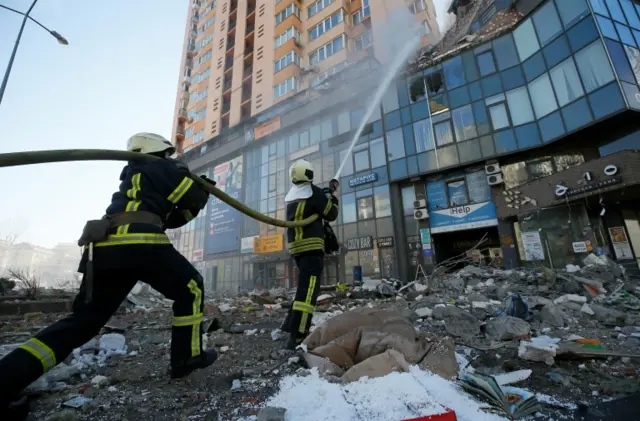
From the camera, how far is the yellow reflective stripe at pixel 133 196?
1923 mm

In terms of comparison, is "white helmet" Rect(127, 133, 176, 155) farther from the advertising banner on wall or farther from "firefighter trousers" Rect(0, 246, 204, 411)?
the advertising banner on wall

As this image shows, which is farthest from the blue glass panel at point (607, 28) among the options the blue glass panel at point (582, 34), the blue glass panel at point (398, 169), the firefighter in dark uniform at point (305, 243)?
the firefighter in dark uniform at point (305, 243)

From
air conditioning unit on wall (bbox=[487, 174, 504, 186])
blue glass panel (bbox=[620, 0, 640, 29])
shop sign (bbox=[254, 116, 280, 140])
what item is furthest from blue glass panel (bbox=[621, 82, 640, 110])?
shop sign (bbox=[254, 116, 280, 140])

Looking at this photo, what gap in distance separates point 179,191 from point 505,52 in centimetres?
1716

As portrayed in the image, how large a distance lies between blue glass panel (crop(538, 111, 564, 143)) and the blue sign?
7.83m

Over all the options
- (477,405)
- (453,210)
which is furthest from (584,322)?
(453,210)

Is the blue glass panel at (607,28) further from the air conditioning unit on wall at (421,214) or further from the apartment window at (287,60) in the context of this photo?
the apartment window at (287,60)

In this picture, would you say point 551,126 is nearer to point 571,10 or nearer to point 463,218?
point 571,10

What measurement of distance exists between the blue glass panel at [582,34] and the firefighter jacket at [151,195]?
50.5ft

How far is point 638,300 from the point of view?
4.42 meters

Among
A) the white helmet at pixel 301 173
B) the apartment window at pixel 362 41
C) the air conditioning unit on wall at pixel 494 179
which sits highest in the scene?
the apartment window at pixel 362 41

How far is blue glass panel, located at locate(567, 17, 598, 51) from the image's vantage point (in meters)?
11.1

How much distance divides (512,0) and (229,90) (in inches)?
945

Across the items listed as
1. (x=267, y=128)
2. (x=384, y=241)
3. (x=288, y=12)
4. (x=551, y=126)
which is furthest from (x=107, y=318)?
(x=288, y=12)
